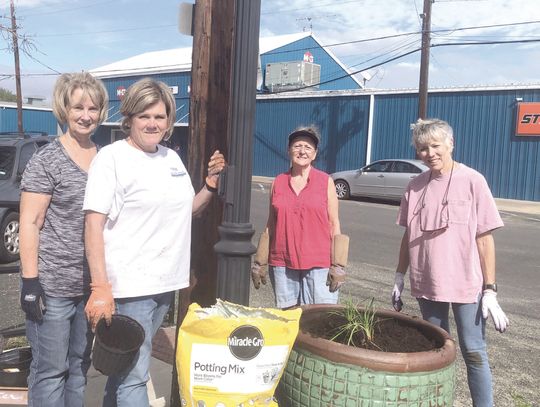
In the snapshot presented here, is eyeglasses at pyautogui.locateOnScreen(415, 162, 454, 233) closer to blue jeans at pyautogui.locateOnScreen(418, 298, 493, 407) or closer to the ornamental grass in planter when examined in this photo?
blue jeans at pyautogui.locateOnScreen(418, 298, 493, 407)

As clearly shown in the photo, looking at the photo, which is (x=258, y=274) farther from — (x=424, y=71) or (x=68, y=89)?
(x=424, y=71)

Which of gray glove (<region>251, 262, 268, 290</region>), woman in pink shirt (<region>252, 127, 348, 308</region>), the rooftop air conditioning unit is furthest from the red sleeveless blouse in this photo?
the rooftop air conditioning unit

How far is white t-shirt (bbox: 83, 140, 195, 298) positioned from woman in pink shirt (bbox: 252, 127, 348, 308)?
3.58ft

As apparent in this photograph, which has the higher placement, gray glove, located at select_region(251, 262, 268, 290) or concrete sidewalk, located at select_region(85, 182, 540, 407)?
gray glove, located at select_region(251, 262, 268, 290)

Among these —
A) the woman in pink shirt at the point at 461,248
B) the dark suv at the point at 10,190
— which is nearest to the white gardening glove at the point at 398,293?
the woman in pink shirt at the point at 461,248

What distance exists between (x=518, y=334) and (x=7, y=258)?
21.5 feet

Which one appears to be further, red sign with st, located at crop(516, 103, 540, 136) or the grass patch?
red sign with st, located at crop(516, 103, 540, 136)

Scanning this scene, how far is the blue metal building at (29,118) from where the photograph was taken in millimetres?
37344

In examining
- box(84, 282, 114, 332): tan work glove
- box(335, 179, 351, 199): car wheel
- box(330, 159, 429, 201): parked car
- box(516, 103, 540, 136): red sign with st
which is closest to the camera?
box(84, 282, 114, 332): tan work glove

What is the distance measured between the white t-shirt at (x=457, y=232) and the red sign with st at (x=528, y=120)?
18990mm

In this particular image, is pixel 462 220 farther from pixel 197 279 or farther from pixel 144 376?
pixel 144 376

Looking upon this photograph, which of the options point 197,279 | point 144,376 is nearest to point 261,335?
point 144,376

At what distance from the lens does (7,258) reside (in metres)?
7.98

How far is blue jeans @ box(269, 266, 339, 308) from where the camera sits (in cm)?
357
